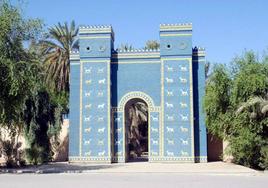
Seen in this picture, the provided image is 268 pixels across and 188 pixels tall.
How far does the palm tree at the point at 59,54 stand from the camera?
37250 millimetres

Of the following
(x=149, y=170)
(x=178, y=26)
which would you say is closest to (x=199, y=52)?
(x=178, y=26)

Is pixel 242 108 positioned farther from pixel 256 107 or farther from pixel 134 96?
pixel 134 96

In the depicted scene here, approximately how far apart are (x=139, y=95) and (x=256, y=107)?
8389 millimetres

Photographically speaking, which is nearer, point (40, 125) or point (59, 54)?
point (40, 125)

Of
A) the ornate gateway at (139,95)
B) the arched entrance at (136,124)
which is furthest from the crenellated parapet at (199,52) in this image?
the arched entrance at (136,124)

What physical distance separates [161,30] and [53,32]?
497 inches

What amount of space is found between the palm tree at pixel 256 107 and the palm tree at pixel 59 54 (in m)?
17.6

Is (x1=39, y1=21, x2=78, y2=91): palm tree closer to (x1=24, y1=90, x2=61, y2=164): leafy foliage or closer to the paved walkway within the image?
(x1=24, y1=90, x2=61, y2=164): leafy foliage

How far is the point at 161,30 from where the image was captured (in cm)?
2992

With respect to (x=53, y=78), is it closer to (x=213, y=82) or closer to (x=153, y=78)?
(x=153, y=78)

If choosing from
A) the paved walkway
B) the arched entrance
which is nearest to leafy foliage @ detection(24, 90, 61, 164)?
the paved walkway

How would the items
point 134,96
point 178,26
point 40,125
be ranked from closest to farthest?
point 40,125 → point 178,26 → point 134,96

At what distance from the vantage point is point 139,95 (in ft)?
98.2

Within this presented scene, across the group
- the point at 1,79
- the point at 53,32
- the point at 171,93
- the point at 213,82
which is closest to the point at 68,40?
the point at 53,32
